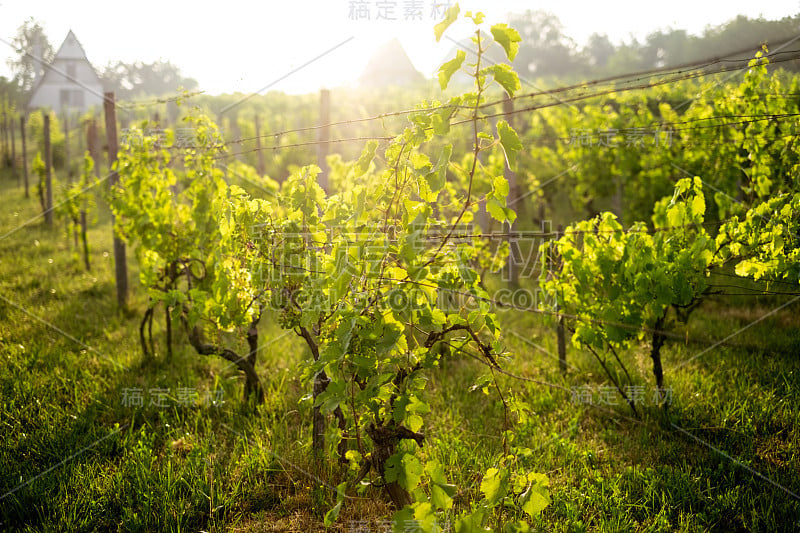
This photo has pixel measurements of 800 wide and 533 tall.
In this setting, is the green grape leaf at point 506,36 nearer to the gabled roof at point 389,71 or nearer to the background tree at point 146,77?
the gabled roof at point 389,71

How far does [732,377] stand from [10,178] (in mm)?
23113

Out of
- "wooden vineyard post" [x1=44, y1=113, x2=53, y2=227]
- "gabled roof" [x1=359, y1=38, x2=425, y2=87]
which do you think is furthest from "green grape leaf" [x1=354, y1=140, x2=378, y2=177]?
"gabled roof" [x1=359, y1=38, x2=425, y2=87]

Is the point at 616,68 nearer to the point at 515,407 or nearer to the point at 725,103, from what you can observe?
the point at 725,103

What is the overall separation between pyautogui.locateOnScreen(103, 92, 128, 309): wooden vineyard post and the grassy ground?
3.44ft

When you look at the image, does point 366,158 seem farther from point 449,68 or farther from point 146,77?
point 146,77

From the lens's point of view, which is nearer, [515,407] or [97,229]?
[515,407]

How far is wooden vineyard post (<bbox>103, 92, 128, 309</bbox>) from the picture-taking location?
5.94 m

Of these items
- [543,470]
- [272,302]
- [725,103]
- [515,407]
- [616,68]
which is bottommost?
[543,470]

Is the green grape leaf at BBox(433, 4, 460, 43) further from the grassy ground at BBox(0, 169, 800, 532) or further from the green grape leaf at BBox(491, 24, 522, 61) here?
the grassy ground at BBox(0, 169, 800, 532)

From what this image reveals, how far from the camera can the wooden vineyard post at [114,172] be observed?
5.94m

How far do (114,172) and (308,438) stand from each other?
13.6 feet

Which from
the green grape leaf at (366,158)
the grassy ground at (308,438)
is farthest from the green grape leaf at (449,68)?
the grassy ground at (308,438)

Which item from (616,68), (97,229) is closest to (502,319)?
(97,229)

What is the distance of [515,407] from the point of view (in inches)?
87.8
